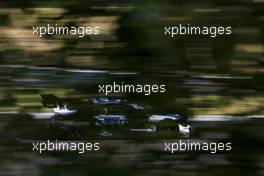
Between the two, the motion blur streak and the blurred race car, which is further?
the blurred race car

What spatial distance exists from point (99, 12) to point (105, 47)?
3.6 inches

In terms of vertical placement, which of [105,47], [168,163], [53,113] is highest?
[105,47]

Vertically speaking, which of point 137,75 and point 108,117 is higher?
point 137,75

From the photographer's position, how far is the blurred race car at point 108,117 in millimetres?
2188

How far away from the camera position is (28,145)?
2.26m

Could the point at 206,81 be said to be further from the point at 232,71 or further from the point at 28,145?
the point at 28,145

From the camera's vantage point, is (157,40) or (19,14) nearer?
(157,40)

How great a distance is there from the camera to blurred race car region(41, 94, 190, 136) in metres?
2.19

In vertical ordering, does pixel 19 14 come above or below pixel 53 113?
above

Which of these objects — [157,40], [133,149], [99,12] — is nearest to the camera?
[157,40]

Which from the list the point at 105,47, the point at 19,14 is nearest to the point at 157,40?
the point at 105,47

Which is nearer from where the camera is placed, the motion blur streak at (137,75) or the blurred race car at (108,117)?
the motion blur streak at (137,75)

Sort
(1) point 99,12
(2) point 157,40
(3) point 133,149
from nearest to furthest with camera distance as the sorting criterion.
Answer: (2) point 157,40
(1) point 99,12
(3) point 133,149

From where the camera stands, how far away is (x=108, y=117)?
2.21 meters
